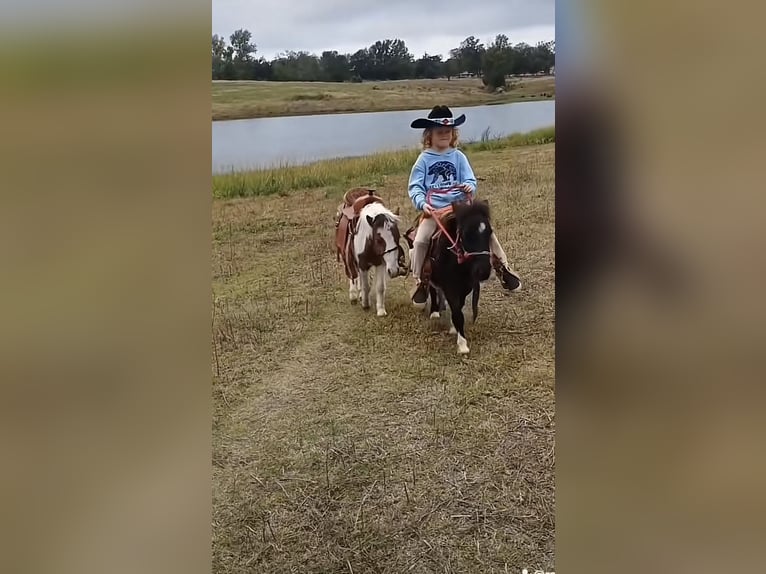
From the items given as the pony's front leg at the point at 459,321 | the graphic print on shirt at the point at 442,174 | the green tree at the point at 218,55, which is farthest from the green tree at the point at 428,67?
the pony's front leg at the point at 459,321

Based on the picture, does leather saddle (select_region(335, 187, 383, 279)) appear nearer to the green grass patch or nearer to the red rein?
the green grass patch

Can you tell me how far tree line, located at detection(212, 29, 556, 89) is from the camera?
1.54 metres

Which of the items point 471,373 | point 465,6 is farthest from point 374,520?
point 465,6

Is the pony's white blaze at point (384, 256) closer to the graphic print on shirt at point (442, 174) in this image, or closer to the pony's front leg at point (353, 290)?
the pony's front leg at point (353, 290)

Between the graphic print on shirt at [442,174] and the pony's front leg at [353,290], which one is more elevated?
the graphic print on shirt at [442,174]

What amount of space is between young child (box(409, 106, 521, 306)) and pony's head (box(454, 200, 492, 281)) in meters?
0.03

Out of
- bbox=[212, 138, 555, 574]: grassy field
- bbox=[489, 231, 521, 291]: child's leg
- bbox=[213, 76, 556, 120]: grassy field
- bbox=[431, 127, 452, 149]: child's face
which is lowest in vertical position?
bbox=[212, 138, 555, 574]: grassy field

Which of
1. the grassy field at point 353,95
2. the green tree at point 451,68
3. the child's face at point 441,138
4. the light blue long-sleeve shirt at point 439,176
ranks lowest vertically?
the light blue long-sleeve shirt at point 439,176

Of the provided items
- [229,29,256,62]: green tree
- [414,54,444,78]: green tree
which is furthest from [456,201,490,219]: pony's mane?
[229,29,256,62]: green tree

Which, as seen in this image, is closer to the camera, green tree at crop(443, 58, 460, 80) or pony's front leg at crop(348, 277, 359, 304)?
green tree at crop(443, 58, 460, 80)

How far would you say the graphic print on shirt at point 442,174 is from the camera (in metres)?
1.68

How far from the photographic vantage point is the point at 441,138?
166 cm
